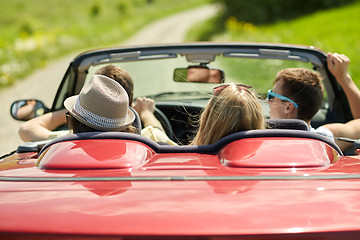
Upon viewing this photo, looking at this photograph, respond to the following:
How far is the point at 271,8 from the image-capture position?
125ft

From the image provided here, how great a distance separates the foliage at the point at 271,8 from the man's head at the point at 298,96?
34.1 meters

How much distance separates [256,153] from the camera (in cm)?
190

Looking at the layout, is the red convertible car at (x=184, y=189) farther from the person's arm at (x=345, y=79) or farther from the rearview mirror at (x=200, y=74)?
the rearview mirror at (x=200, y=74)

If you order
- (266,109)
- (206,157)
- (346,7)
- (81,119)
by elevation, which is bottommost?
(346,7)

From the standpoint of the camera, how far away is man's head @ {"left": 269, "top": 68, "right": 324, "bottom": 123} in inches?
114

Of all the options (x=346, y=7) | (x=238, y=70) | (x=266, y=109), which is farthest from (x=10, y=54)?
(x=346, y=7)

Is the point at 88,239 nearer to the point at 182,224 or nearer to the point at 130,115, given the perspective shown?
the point at 182,224

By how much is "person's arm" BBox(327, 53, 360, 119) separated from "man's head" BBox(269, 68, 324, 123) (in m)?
0.38

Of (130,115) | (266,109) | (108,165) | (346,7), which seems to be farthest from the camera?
(346,7)

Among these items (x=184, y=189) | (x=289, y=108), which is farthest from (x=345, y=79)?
(x=184, y=189)

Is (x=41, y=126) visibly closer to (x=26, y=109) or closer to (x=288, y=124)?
(x=26, y=109)

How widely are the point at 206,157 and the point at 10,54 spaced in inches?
691

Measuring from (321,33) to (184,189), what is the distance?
87.7 ft

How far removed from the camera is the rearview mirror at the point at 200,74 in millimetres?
3594
